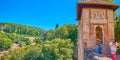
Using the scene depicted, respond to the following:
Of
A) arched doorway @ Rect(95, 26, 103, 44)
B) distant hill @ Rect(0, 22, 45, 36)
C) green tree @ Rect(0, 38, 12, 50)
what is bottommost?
green tree @ Rect(0, 38, 12, 50)

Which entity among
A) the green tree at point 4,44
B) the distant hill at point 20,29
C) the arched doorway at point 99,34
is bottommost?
the green tree at point 4,44

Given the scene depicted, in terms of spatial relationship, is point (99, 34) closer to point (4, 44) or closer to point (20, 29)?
point (4, 44)

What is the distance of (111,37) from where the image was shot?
1964 centimetres

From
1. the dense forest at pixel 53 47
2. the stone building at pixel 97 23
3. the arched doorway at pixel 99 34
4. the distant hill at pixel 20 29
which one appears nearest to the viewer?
the stone building at pixel 97 23

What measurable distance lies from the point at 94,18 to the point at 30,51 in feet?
185

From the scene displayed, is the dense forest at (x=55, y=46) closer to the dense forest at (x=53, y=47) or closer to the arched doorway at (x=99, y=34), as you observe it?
the dense forest at (x=53, y=47)

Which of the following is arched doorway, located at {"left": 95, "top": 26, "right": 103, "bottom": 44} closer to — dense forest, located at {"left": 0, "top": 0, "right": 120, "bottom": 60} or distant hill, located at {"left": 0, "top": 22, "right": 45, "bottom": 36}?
dense forest, located at {"left": 0, "top": 0, "right": 120, "bottom": 60}

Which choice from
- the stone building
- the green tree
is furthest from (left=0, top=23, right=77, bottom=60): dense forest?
the stone building

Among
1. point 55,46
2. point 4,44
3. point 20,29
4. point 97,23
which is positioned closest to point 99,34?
point 97,23

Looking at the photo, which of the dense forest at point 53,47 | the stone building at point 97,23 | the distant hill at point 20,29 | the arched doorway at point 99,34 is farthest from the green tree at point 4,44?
the stone building at point 97,23

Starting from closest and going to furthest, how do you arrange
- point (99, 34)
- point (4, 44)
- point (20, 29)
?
point (99, 34)
point (4, 44)
point (20, 29)

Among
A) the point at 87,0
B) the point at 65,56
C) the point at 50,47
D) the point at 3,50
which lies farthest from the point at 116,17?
the point at 3,50

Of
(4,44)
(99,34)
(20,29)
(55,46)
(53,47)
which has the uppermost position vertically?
(20,29)

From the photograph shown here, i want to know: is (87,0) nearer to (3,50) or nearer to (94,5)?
(94,5)
